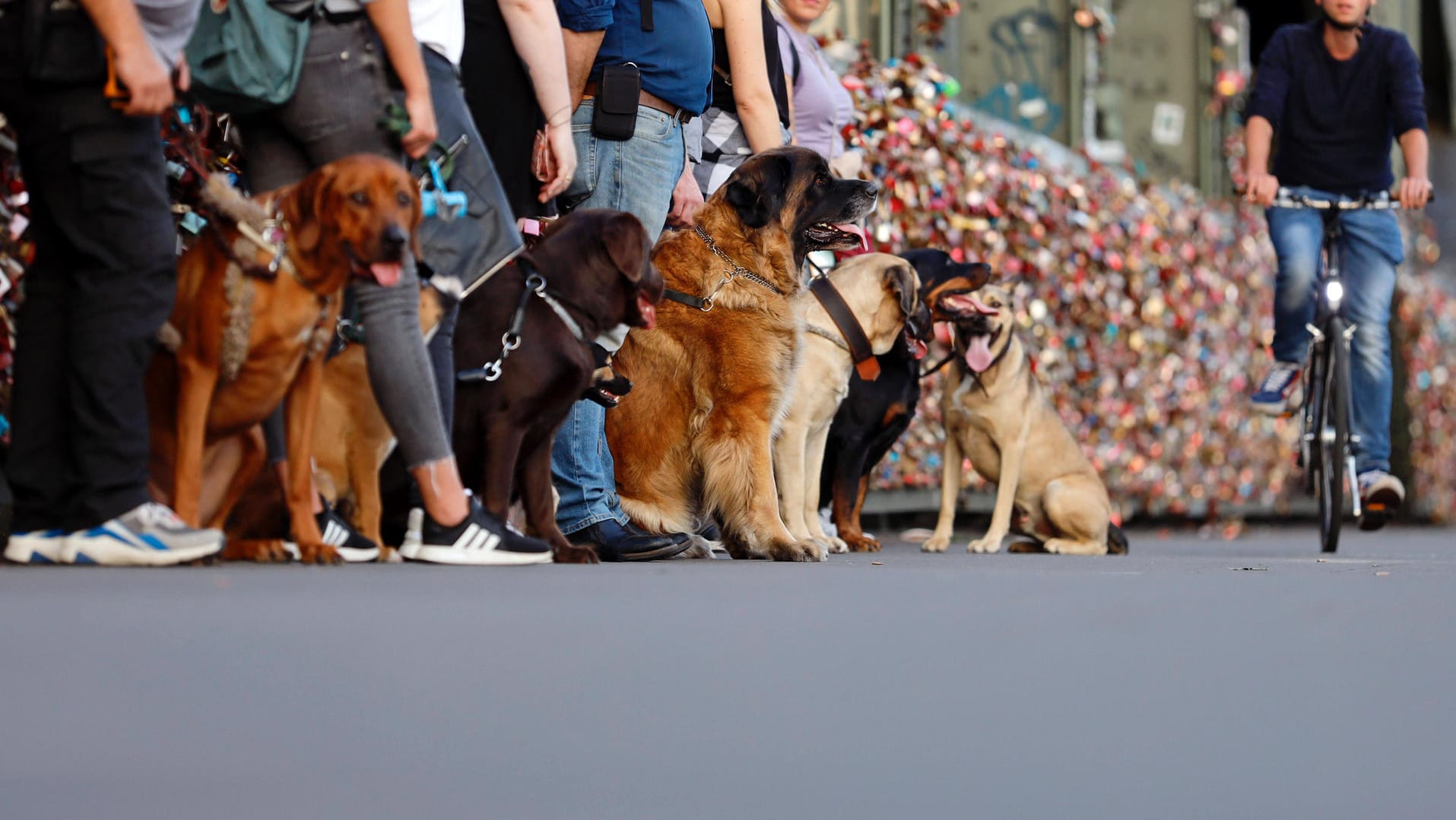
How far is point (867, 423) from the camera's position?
271 inches

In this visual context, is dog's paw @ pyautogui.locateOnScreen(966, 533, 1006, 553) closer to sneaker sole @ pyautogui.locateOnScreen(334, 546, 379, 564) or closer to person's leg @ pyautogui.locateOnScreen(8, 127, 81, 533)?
sneaker sole @ pyautogui.locateOnScreen(334, 546, 379, 564)

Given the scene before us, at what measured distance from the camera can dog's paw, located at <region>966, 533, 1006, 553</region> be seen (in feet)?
23.1

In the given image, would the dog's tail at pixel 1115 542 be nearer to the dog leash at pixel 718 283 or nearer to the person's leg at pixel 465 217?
the dog leash at pixel 718 283

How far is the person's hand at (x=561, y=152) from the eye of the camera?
4.53m

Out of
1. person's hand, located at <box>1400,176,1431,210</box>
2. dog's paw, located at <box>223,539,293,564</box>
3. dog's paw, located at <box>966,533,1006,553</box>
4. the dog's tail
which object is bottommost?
the dog's tail

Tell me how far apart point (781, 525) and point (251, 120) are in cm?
216

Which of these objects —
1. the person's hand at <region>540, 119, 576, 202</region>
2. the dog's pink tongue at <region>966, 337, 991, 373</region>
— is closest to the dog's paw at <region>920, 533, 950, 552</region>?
the dog's pink tongue at <region>966, 337, 991, 373</region>

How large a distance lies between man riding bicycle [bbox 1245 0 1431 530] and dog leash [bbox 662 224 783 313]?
2549 mm

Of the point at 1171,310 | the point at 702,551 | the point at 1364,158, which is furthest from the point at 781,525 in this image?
the point at 1171,310

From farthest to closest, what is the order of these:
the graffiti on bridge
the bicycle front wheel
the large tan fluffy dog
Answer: the graffiti on bridge
the bicycle front wheel
the large tan fluffy dog

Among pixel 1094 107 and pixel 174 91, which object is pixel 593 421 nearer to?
pixel 174 91

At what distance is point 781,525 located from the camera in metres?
5.30

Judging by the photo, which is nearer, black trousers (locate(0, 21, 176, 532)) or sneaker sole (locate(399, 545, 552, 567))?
black trousers (locate(0, 21, 176, 532))

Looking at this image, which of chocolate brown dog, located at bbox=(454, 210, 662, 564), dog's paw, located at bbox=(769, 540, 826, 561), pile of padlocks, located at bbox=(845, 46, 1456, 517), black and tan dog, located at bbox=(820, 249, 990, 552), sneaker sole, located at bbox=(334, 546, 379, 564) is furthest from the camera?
pile of padlocks, located at bbox=(845, 46, 1456, 517)
